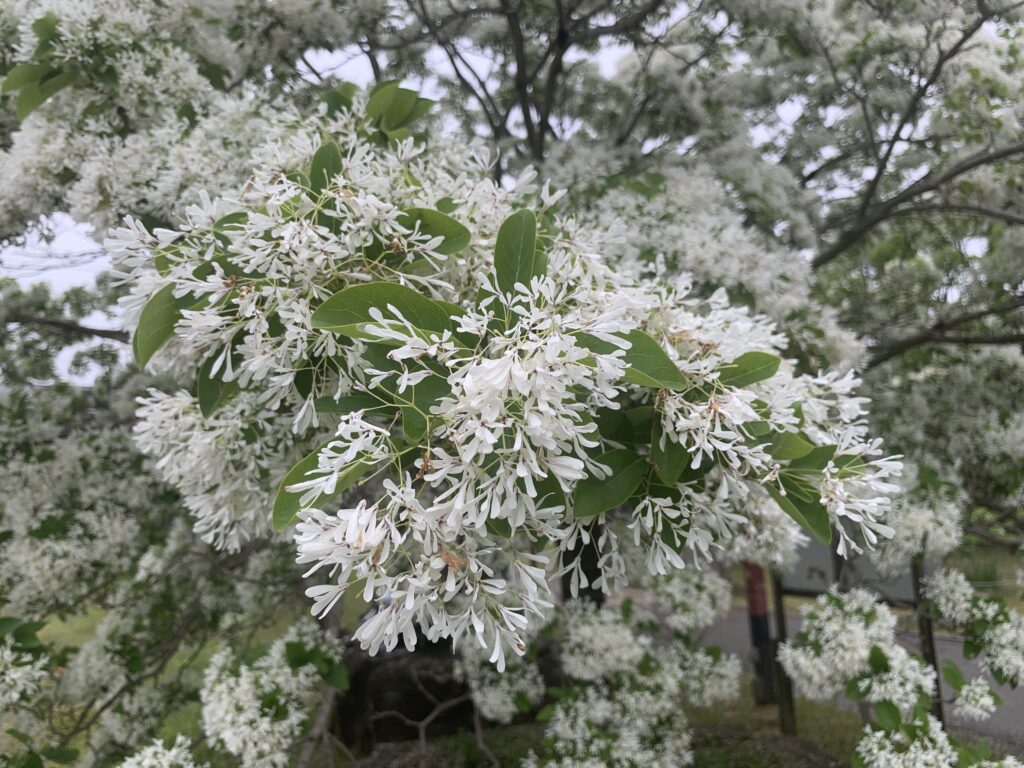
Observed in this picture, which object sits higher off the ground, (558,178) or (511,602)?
(558,178)

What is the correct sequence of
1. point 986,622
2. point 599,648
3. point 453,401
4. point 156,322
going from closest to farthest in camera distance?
point 453,401 < point 156,322 < point 986,622 < point 599,648

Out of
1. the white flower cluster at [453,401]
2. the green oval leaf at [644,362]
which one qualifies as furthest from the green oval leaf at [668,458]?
the green oval leaf at [644,362]

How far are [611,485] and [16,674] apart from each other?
2.58m

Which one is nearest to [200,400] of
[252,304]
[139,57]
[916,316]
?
[252,304]

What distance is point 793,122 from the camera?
5.46 m

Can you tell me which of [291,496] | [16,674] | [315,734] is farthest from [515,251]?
[16,674]

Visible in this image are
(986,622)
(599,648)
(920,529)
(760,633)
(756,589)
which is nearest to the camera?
(986,622)

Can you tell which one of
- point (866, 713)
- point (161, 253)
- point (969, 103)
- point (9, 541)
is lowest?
point (866, 713)

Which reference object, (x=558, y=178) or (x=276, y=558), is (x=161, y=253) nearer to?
(x=558, y=178)

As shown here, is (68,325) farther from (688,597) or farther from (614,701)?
(688,597)

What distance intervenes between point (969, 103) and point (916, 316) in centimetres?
183

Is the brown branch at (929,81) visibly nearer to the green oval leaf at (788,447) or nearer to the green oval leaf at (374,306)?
the green oval leaf at (788,447)

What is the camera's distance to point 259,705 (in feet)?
7.79

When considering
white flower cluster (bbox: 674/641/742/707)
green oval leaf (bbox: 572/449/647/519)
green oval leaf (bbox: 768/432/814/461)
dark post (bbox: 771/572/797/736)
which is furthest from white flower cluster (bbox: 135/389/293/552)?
dark post (bbox: 771/572/797/736)
